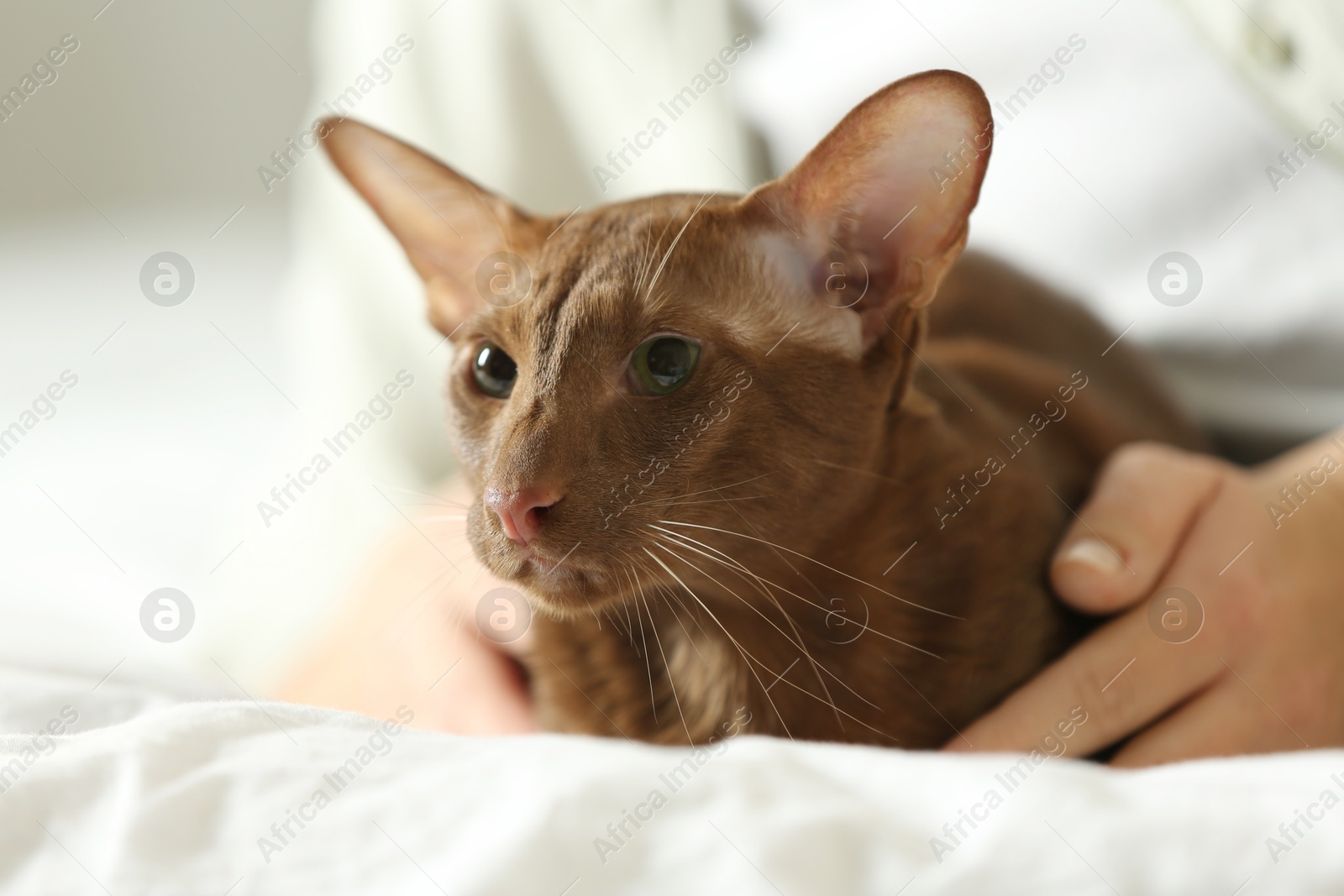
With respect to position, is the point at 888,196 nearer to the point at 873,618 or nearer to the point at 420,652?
the point at 873,618

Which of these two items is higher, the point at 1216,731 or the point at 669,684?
the point at 669,684

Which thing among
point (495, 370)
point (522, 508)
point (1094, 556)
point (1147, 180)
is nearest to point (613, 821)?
point (522, 508)

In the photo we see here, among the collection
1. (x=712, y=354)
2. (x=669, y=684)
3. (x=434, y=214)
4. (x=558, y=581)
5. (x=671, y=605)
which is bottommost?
(x=669, y=684)

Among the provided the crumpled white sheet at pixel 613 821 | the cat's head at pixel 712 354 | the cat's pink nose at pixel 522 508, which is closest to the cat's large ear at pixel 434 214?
the cat's head at pixel 712 354

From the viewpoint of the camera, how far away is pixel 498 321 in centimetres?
83

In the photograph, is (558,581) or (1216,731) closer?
(558,581)

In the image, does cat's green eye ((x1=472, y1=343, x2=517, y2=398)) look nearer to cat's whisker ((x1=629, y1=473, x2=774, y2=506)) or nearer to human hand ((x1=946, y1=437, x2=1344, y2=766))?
cat's whisker ((x1=629, y1=473, x2=774, y2=506))

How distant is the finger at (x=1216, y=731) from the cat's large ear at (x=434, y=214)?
2.37 feet

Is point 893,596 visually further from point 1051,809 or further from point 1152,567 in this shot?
point 1051,809

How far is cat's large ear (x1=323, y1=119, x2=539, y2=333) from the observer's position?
35.5 inches

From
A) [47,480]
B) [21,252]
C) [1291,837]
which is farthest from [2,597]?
[21,252]

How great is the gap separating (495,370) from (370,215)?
0.88m

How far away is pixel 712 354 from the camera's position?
2.46 feet

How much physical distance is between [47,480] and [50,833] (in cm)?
129
